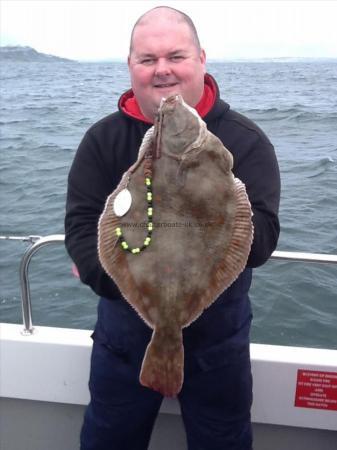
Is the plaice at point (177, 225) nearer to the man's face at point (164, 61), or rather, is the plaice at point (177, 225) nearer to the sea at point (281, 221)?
the man's face at point (164, 61)

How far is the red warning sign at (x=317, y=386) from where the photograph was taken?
10.7 ft

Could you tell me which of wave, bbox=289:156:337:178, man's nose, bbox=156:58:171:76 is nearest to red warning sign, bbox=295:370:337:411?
man's nose, bbox=156:58:171:76

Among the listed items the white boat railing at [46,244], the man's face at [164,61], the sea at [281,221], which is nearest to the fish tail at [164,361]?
the man's face at [164,61]

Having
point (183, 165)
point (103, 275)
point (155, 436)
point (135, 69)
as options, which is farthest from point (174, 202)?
point (155, 436)

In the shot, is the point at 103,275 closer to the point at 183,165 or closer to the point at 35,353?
the point at 183,165

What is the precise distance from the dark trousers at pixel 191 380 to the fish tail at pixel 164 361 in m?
0.32

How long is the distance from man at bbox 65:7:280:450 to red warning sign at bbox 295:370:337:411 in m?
0.66

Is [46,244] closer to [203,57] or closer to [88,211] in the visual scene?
[88,211]

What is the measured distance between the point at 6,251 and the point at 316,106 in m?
18.6

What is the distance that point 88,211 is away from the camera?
2486 mm

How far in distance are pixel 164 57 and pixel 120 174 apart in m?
0.57

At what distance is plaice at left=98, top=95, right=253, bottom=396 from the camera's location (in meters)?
2.06

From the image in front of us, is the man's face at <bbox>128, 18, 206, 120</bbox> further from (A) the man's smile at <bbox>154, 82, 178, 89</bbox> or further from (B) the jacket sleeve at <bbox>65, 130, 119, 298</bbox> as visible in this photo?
(B) the jacket sleeve at <bbox>65, 130, 119, 298</bbox>

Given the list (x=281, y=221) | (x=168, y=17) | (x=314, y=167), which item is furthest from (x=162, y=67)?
(x=314, y=167)
